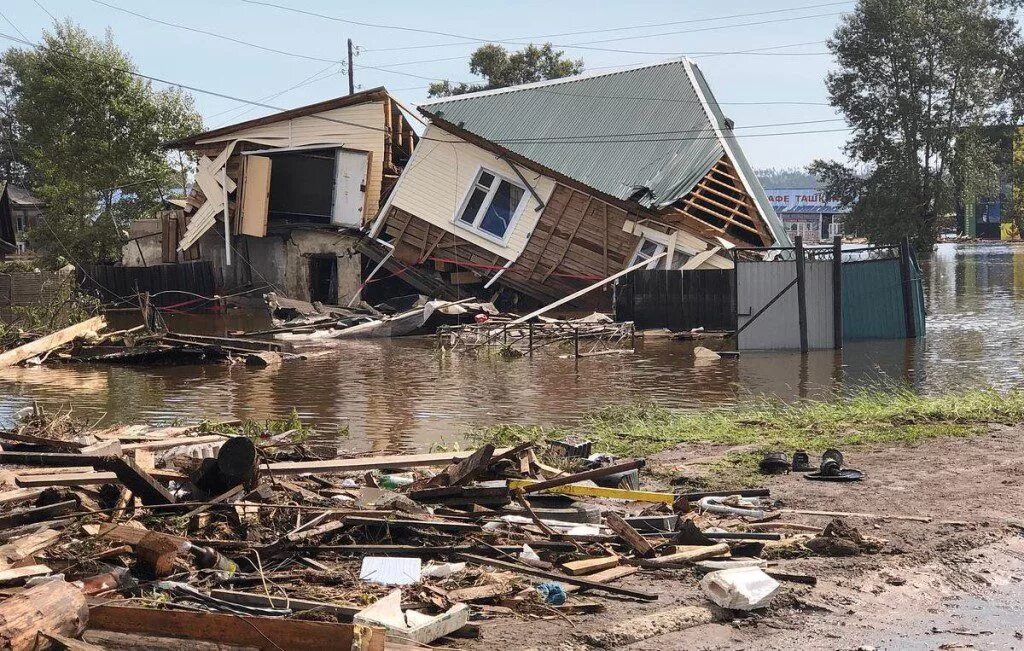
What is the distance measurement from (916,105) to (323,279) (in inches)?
1440

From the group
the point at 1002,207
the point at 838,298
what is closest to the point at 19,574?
the point at 838,298

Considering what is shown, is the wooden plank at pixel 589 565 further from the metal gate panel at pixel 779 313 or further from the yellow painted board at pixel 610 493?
the metal gate panel at pixel 779 313

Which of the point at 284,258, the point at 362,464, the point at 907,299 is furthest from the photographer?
the point at 284,258

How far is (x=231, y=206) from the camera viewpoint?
34.9 meters

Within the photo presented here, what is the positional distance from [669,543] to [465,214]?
25230 millimetres

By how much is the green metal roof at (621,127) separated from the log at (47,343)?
40.3 feet

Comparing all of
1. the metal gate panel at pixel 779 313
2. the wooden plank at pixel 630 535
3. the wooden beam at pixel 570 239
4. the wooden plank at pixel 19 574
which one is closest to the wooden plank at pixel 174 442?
the wooden plank at pixel 19 574

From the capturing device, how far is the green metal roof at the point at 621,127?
2911cm

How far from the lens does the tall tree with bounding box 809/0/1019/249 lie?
57.2m

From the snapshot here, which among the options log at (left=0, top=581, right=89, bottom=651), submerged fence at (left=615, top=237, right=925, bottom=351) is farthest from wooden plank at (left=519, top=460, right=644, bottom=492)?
submerged fence at (left=615, top=237, right=925, bottom=351)

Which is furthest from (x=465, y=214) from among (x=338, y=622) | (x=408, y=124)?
(x=338, y=622)

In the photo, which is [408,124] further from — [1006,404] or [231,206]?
[1006,404]

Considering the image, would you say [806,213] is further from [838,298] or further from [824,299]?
[838,298]

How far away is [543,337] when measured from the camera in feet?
76.3
